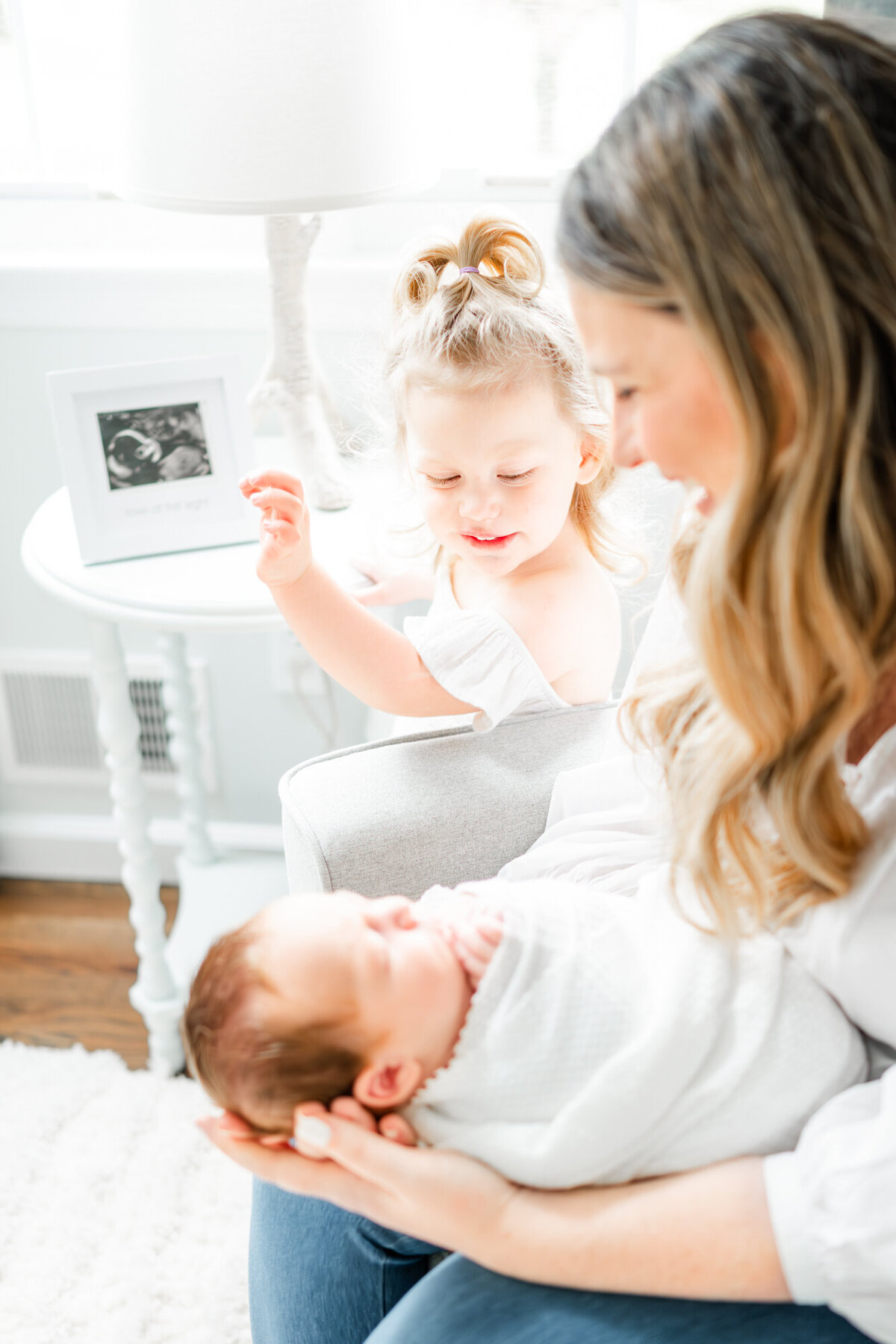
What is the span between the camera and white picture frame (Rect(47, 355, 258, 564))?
4.93 ft

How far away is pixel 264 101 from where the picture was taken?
4.05 ft

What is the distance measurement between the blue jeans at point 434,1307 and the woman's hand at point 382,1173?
0.14ft

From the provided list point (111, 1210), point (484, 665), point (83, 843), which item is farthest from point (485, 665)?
point (83, 843)

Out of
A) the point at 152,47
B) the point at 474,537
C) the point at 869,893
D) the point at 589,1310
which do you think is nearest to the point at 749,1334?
the point at 589,1310

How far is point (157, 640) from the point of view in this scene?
1.88 m

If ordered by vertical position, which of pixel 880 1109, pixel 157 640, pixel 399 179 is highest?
pixel 399 179

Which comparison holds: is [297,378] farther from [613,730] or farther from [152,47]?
[613,730]

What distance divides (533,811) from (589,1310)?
485mm

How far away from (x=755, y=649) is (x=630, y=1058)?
31 centimetres

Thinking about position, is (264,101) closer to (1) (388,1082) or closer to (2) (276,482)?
(2) (276,482)

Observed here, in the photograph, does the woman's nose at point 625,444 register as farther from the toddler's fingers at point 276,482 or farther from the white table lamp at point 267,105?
the white table lamp at point 267,105

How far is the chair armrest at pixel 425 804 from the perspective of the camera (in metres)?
1.12

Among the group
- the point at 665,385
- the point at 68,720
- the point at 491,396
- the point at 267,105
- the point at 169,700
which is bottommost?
the point at 68,720

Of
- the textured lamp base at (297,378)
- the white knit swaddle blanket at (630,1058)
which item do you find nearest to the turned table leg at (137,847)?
the textured lamp base at (297,378)
